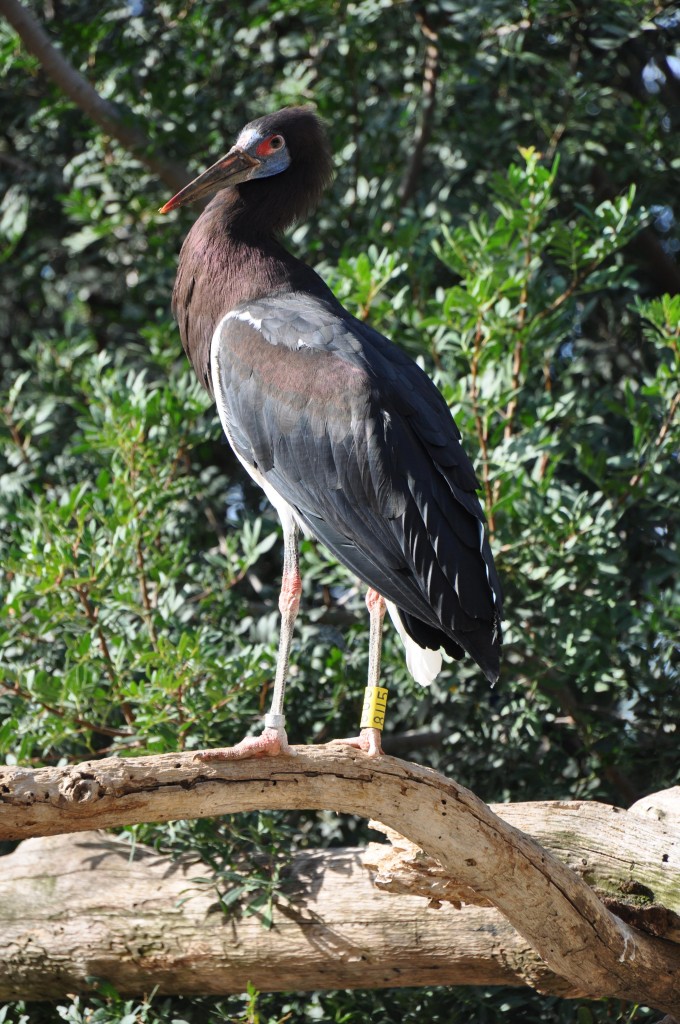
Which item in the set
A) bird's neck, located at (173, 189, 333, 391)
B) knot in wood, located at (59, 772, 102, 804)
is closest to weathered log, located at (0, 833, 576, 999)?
knot in wood, located at (59, 772, 102, 804)

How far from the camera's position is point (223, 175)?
3848 millimetres

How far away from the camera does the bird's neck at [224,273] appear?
12.2 feet

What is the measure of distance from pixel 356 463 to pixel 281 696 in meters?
0.67

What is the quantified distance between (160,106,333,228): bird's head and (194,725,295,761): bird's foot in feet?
6.24

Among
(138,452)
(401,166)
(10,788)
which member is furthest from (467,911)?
(401,166)

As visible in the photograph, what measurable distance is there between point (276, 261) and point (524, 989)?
8.50 feet

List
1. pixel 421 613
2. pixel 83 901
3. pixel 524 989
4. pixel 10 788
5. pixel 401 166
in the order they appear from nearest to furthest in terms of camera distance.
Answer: pixel 10 788, pixel 421 613, pixel 83 901, pixel 524 989, pixel 401 166

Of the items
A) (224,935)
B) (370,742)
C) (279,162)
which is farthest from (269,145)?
(224,935)

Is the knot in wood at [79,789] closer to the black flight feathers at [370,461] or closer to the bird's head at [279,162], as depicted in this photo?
the black flight feathers at [370,461]

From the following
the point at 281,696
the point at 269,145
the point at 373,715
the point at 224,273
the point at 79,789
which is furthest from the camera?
the point at 269,145

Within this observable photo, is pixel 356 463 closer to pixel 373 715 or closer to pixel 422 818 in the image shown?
pixel 373 715

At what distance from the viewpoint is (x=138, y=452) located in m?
4.24

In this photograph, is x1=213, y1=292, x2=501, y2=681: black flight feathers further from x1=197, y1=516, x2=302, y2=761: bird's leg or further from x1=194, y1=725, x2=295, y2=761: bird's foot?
x1=194, y1=725, x2=295, y2=761: bird's foot

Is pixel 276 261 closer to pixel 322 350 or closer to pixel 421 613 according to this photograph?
pixel 322 350
